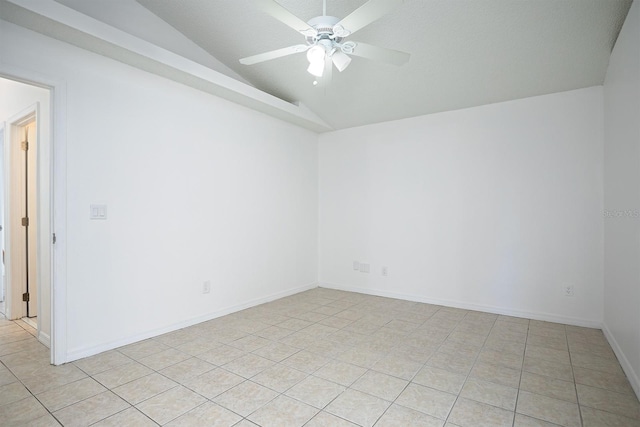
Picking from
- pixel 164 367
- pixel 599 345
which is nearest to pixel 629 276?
pixel 599 345

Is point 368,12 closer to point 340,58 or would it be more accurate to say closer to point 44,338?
point 340,58

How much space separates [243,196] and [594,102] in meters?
3.80

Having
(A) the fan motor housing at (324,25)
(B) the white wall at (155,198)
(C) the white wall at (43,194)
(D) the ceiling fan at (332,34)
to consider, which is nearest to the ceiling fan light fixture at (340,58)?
(D) the ceiling fan at (332,34)

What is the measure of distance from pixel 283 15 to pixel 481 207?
3064 mm

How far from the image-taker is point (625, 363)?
233 cm

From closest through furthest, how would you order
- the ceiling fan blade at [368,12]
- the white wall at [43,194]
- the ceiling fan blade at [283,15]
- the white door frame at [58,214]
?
the ceiling fan blade at [368,12], the ceiling fan blade at [283,15], the white door frame at [58,214], the white wall at [43,194]

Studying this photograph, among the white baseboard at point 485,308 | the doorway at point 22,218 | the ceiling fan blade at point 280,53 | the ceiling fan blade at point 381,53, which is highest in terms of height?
the ceiling fan blade at point 280,53

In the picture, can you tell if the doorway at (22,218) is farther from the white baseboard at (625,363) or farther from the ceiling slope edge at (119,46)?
the white baseboard at (625,363)

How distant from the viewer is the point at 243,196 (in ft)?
13.0

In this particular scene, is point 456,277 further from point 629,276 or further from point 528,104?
point 528,104

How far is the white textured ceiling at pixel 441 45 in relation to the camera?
100.0 inches

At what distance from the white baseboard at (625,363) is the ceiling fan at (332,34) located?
8.20 ft

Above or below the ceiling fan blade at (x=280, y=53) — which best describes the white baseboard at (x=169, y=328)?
below

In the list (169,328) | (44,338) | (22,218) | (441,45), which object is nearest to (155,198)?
(169,328)
